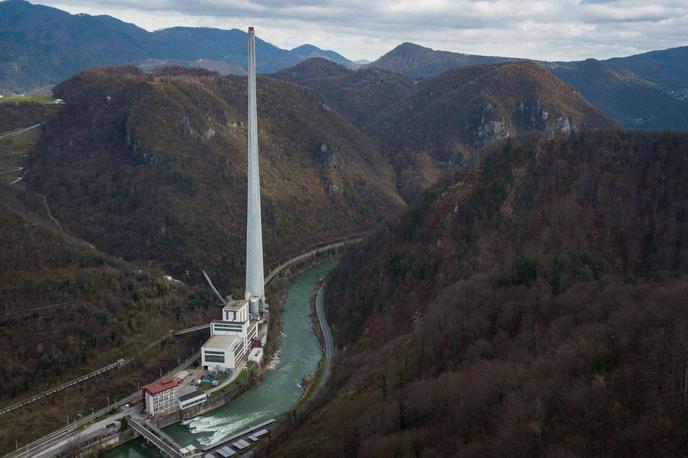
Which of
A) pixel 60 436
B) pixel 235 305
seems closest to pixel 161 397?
pixel 60 436

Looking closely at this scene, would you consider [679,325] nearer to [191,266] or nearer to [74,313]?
[74,313]

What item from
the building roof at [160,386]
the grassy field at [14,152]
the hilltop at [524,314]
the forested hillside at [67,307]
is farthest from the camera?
the grassy field at [14,152]

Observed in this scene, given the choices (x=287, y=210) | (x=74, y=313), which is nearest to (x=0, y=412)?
(x=74, y=313)

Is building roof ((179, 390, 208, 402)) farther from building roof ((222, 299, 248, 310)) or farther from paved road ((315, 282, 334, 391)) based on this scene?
building roof ((222, 299, 248, 310))

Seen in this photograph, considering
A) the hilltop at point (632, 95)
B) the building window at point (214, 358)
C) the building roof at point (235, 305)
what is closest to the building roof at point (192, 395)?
the building window at point (214, 358)

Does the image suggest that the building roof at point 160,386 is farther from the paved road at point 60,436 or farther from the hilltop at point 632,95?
the hilltop at point 632,95

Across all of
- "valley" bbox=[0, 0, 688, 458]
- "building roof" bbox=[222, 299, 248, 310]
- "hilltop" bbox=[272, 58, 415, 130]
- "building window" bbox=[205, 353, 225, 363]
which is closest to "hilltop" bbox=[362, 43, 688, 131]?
"hilltop" bbox=[272, 58, 415, 130]
